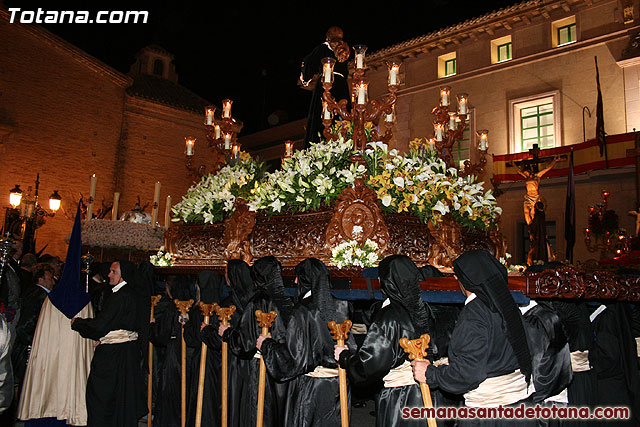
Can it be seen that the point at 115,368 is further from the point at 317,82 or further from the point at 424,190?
the point at 317,82

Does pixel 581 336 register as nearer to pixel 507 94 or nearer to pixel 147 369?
pixel 147 369

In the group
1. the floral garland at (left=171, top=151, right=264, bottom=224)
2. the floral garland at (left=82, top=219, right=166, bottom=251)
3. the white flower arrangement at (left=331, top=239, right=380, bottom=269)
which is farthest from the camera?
the floral garland at (left=82, top=219, right=166, bottom=251)

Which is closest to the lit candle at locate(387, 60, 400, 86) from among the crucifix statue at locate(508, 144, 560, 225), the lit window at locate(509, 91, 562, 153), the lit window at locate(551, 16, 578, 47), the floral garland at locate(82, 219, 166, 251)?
the floral garland at locate(82, 219, 166, 251)

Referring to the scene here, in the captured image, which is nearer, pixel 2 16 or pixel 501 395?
pixel 501 395

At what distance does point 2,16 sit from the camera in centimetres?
1738

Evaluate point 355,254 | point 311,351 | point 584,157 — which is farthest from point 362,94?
point 584,157

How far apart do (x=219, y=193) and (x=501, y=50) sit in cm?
1628

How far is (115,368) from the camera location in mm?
5355

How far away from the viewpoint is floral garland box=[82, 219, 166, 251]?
732 cm

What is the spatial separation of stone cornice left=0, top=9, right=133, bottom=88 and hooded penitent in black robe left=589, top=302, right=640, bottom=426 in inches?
773

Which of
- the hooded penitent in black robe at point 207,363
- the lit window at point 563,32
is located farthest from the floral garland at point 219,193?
the lit window at point 563,32

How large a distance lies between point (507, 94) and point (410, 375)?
16.8m

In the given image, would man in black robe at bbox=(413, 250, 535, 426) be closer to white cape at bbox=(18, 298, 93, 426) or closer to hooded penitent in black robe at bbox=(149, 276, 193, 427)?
hooded penitent in black robe at bbox=(149, 276, 193, 427)

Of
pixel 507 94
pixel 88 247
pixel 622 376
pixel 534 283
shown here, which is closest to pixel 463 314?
pixel 534 283
